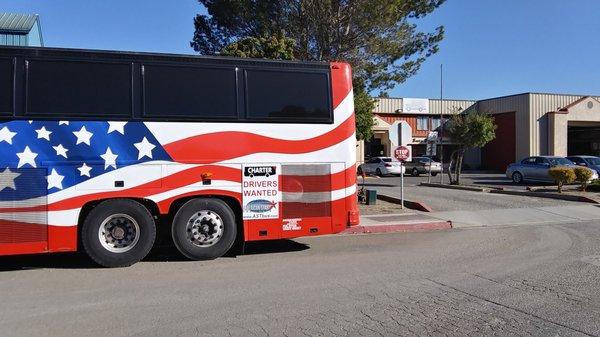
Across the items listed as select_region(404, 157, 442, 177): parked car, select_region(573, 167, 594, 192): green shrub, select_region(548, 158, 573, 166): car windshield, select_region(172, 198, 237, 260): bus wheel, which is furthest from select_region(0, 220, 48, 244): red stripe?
select_region(404, 157, 442, 177): parked car

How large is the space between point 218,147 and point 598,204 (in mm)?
14649

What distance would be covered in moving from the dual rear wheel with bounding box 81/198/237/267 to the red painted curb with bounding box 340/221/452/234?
13.3 ft

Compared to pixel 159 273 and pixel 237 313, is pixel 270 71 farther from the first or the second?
pixel 237 313

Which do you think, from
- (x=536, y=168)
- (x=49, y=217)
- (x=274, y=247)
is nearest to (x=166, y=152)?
(x=49, y=217)

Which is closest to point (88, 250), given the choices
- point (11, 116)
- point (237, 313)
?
point (11, 116)

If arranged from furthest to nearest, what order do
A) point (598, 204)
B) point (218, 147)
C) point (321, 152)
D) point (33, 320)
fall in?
point (598, 204) < point (321, 152) < point (218, 147) < point (33, 320)

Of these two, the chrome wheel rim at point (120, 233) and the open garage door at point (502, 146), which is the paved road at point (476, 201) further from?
the open garage door at point (502, 146)

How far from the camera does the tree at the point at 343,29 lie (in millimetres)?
17703

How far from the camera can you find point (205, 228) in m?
9.22

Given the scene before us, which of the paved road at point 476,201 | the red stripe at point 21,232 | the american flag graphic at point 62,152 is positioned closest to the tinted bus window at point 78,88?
the american flag graphic at point 62,152

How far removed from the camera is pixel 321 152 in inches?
386

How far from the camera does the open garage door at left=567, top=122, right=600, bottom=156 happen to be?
4962 cm

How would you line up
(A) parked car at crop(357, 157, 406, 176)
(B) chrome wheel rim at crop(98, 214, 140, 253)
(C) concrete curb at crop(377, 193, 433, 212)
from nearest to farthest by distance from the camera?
(B) chrome wheel rim at crop(98, 214, 140, 253), (C) concrete curb at crop(377, 193, 433, 212), (A) parked car at crop(357, 157, 406, 176)

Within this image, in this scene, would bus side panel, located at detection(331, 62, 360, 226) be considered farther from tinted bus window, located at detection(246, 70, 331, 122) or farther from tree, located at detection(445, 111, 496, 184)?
tree, located at detection(445, 111, 496, 184)
